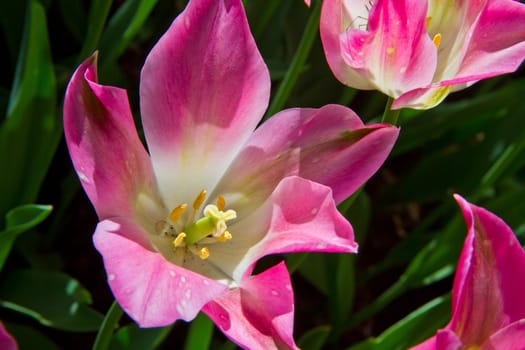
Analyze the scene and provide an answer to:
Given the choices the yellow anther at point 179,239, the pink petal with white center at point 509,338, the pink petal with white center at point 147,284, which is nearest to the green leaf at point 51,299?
the yellow anther at point 179,239

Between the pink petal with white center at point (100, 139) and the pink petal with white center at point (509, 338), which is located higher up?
the pink petal with white center at point (100, 139)

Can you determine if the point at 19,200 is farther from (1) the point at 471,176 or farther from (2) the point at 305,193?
(1) the point at 471,176

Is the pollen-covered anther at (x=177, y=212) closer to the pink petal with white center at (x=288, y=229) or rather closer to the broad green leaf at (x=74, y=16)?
the pink petal with white center at (x=288, y=229)

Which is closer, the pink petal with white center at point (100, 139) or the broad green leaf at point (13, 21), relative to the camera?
the pink petal with white center at point (100, 139)

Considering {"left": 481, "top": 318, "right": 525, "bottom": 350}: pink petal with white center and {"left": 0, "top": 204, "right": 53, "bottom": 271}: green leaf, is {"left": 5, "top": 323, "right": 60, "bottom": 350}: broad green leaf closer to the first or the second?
{"left": 0, "top": 204, "right": 53, "bottom": 271}: green leaf

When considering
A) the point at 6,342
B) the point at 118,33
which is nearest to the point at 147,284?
the point at 6,342

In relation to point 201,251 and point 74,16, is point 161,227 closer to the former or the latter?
point 201,251

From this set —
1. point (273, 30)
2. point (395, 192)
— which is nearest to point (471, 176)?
point (395, 192)
